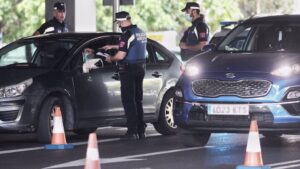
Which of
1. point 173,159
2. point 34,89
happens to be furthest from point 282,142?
point 34,89

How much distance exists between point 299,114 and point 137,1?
25.0 metres

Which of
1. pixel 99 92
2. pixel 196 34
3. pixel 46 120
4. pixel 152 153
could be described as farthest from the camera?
pixel 196 34

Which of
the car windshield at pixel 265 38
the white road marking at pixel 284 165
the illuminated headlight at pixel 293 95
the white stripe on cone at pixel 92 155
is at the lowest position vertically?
the white road marking at pixel 284 165

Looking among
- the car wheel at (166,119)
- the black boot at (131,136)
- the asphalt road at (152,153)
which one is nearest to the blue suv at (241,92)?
the asphalt road at (152,153)

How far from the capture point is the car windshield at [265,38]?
41.3 feet

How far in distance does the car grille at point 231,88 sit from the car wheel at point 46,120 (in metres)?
2.09

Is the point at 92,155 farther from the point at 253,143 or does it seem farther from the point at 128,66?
the point at 128,66

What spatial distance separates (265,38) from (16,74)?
337cm

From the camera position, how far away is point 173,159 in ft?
36.8

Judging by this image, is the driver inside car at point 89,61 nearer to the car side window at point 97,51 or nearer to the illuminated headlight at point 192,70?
the car side window at point 97,51

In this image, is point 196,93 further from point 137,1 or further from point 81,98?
point 137,1

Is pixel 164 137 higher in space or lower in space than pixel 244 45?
lower

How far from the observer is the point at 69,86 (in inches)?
518

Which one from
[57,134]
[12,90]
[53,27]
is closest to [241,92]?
[57,134]
